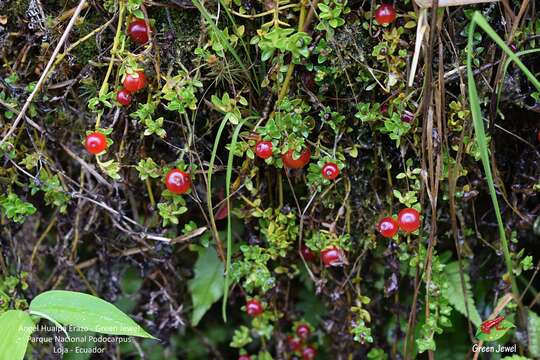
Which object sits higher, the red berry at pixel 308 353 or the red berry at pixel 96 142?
the red berry at pixel 96 142

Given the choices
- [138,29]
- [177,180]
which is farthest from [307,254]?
[138,29]

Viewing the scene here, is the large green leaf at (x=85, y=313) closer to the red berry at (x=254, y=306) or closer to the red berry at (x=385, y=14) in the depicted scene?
the red berry at (x=254, y=306)

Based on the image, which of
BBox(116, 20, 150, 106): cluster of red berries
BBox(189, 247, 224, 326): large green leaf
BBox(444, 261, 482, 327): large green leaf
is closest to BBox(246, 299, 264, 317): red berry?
BBox(189, 247, 224, 326): large green leaf

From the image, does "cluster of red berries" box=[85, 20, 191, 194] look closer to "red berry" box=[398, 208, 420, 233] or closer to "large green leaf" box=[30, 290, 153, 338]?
"large green leaf" box=[30, 290, 153, 338]

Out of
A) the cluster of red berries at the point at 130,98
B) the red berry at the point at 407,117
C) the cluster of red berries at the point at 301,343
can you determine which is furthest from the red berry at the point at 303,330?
the red berry at the point at 407,117

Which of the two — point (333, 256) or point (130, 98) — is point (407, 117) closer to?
point (333, 256)

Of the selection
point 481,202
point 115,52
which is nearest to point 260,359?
point 481,202
